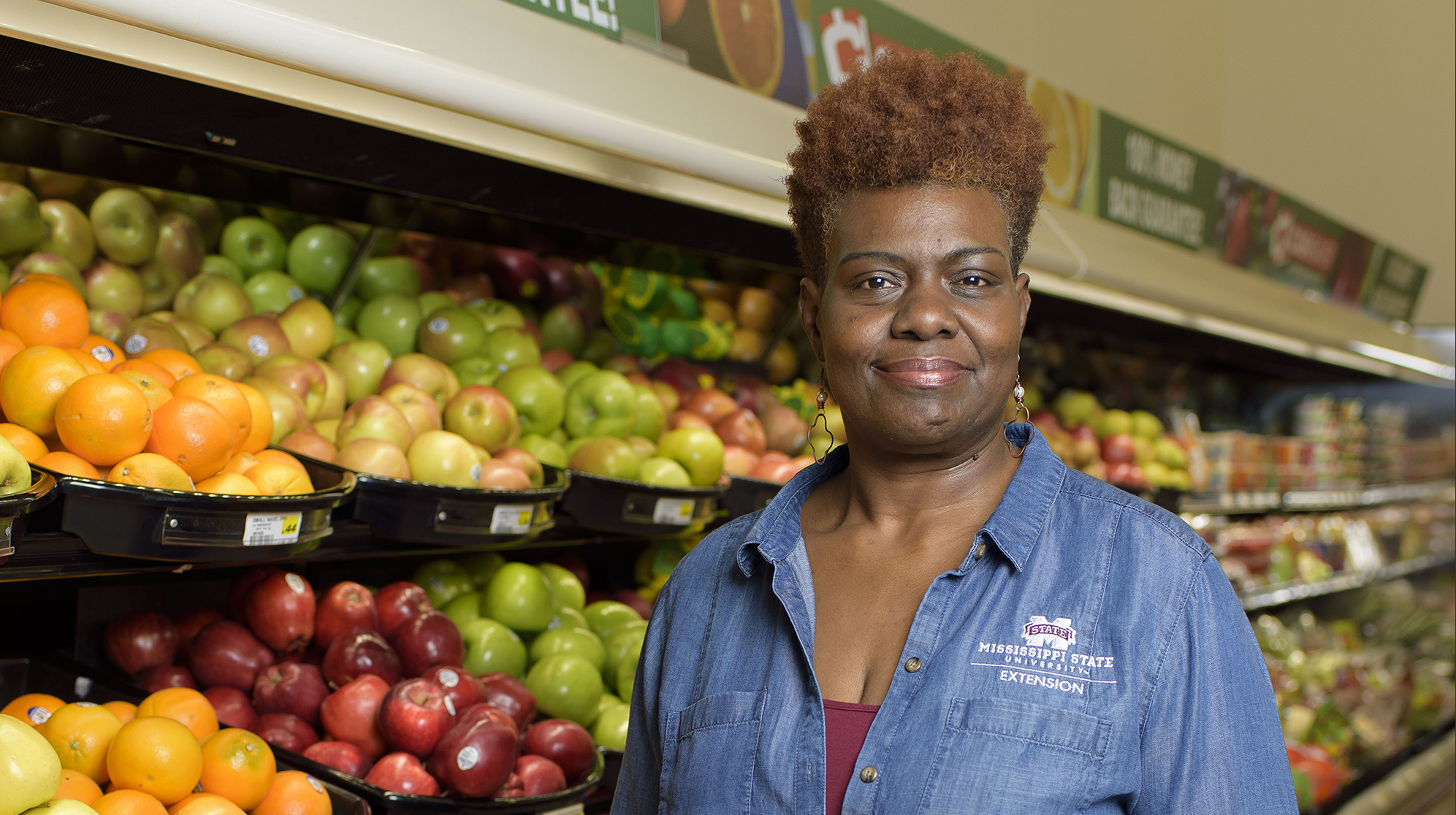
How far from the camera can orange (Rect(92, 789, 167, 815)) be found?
4.58 ft

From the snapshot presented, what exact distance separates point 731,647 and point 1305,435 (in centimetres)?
591

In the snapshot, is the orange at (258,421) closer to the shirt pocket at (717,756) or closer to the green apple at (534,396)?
the green apple at (534,396)

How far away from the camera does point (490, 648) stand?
7.27ft

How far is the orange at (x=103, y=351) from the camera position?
69.0 inches

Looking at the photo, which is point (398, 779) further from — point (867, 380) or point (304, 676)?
point (867, 380)

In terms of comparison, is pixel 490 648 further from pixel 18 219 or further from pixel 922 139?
pixel 922 139

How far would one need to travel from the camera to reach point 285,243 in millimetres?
2459

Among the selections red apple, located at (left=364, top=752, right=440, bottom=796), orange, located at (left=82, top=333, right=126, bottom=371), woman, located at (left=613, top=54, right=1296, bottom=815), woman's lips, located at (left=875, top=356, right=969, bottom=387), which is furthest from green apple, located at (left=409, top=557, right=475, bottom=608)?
woman's lips, located at (left=875, top=356, right=969, bottom=387)

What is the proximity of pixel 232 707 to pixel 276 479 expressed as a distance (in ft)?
1.52

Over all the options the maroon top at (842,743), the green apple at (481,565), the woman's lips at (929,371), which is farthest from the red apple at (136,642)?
the woman's lips at (929,371)

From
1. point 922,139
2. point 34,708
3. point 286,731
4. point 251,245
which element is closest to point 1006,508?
point 922,139

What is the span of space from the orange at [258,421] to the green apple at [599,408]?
0.86m

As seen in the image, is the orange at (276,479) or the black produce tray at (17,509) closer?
the black produce tray at (17,509)

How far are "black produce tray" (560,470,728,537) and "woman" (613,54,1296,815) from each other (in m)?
0.82
